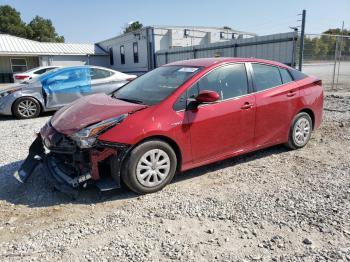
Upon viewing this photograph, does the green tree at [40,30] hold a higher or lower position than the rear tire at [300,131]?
higher

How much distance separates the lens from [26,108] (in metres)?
8.69

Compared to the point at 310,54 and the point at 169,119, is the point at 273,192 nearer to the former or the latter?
the point at 169,119

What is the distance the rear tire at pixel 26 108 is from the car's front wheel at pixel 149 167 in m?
6.26

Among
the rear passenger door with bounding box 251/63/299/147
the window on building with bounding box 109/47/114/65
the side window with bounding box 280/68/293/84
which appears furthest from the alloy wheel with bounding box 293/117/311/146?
the window on building with bounding box 109/47/114/65

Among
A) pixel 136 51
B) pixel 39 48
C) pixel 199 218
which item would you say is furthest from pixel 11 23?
pixel 199 218

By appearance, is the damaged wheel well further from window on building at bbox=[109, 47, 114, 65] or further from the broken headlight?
window on building at bbox=[109, 47, 114, 65]

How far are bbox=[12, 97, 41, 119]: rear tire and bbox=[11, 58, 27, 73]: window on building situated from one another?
2382 cm

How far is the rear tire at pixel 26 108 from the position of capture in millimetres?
8586

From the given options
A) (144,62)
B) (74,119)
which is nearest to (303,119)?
(74,119)

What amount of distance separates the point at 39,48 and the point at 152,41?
43.5 feet

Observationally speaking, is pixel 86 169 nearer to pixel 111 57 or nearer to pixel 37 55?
pixel 37 55

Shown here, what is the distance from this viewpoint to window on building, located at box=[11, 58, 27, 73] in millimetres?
29188

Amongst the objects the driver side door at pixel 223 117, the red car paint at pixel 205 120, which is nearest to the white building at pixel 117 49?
the red car paint at pixel 205 120

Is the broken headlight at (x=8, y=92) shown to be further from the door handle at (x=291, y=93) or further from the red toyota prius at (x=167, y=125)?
the door handle at (x=291, y=93)
